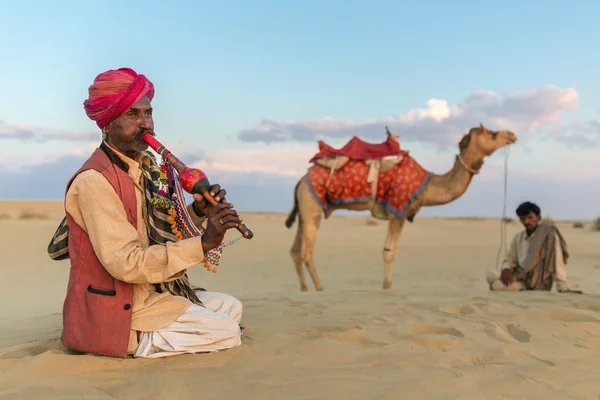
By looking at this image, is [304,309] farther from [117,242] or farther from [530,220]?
[530,220]

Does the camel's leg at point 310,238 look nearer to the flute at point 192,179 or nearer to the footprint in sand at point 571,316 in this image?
the footprint in sand at point 571,316

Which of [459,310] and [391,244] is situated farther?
[391,244]

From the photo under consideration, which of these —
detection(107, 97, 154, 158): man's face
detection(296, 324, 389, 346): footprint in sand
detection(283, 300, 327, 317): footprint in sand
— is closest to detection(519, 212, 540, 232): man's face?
detection(283, 300, 327, 317): footprint in sand

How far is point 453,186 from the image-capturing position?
379 inches

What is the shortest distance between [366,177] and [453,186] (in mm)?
1511

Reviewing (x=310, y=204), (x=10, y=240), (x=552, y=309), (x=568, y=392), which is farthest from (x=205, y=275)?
(x=568, y=392)

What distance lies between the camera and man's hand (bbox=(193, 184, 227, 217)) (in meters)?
3.37

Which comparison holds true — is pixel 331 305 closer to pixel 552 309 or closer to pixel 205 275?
pixel 552 309

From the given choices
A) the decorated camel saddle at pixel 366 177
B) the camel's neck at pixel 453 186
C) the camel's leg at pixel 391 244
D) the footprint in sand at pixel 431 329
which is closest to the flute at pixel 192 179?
the footprint in sand at pixel 431 329

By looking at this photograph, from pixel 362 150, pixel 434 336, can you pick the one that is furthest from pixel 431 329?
pixel 362 150

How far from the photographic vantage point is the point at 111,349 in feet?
11.8

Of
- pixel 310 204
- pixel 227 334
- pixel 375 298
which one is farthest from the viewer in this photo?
pixel 310 204

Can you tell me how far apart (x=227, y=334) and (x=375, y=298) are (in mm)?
2822

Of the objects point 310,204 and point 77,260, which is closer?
point 77,260
